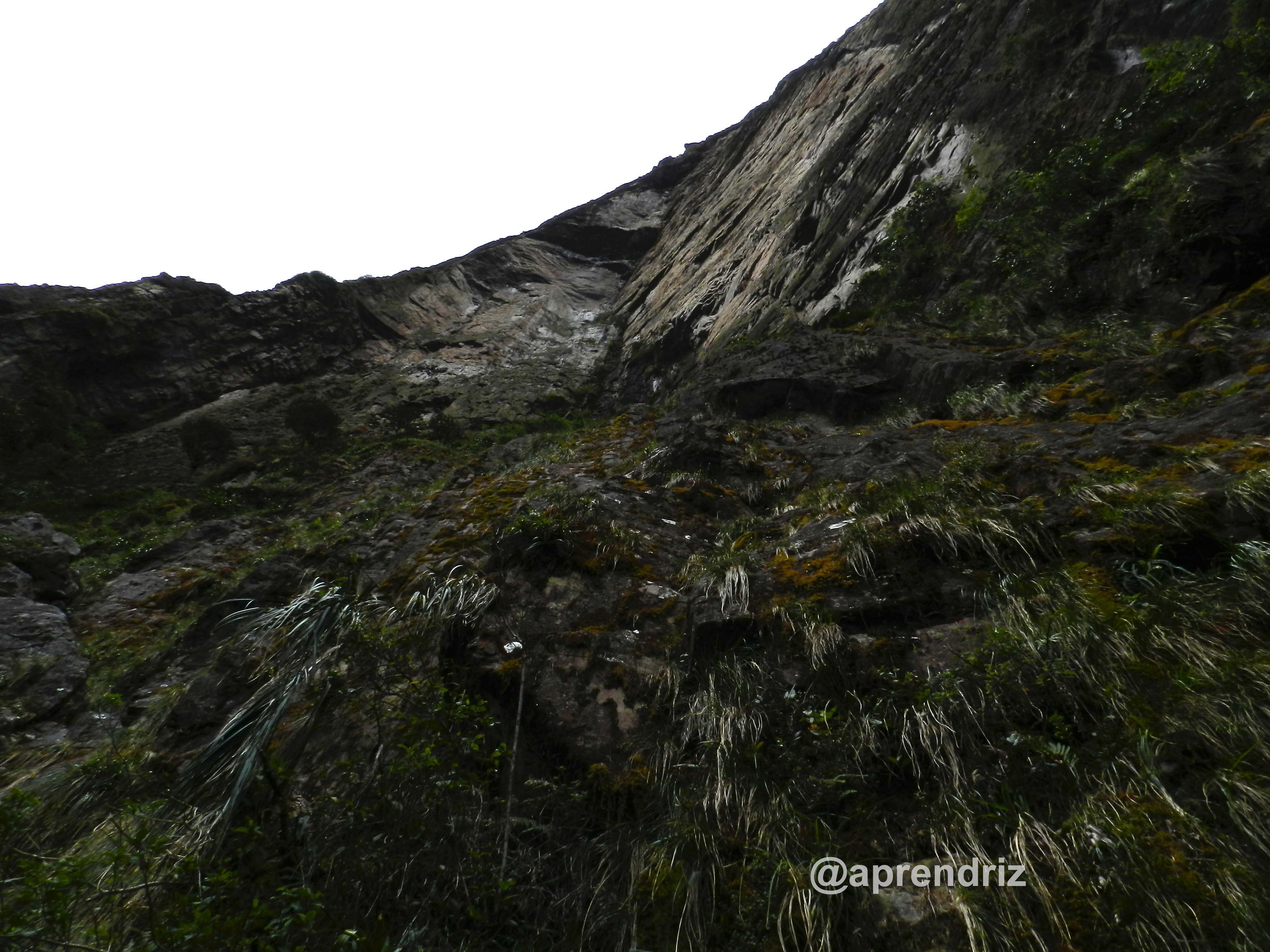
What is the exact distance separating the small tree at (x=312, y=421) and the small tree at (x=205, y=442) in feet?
5.59

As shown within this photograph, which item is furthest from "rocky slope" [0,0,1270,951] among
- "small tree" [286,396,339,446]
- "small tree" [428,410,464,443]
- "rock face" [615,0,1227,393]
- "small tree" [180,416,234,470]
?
"small tree" [428,410,464,443]

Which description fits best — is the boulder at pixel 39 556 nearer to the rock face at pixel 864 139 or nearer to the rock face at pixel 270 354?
the rock face at pixel 270 354

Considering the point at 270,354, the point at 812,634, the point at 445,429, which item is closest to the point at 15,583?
the point at 812,634

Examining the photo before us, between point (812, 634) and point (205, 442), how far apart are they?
19155 millimetres

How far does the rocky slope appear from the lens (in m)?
2.48

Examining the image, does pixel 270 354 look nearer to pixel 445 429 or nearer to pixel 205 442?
pixel 205 442

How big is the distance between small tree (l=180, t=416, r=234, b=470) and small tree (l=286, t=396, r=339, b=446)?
1705 millimetres

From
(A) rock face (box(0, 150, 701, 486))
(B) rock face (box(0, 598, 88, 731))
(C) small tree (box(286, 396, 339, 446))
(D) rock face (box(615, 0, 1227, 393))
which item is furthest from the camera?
(A) rock face (box(0, 150, 701, 486))

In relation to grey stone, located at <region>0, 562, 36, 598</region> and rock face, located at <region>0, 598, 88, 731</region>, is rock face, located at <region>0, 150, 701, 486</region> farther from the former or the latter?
rock face, located at <region>0, 598, 88, 731</region>

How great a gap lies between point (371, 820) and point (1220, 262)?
30.1 feet

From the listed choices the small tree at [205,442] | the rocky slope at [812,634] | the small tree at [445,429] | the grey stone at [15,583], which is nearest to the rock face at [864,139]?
the rocky slope at [812,634]

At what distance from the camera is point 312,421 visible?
60.3 feet

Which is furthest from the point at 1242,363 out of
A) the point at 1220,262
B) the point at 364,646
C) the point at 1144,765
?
the point at 364,646

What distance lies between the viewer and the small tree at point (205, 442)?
1745 centimetres
